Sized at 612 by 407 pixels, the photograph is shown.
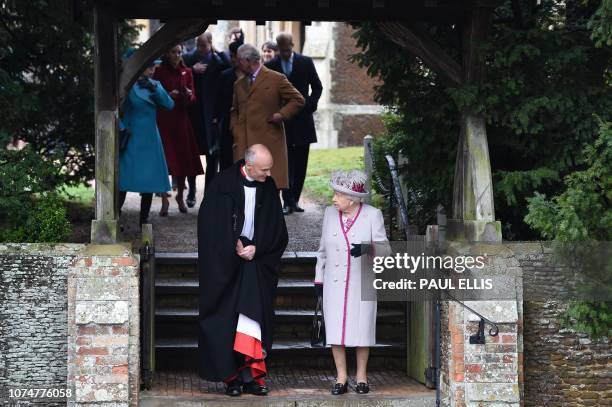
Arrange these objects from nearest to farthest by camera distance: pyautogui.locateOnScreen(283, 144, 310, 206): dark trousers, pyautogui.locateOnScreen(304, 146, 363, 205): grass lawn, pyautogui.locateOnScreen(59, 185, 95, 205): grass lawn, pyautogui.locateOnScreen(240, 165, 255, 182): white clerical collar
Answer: pyautogui.locateOnScreen(240, 165, 255, 182): white clerical collar → pyautogui.locateOnScreen(283, 144, 310, 206): dark trousers → pyautogui.locateOnScreen(59, 185, 95, 205): grass lawn → pyautogui.locateOnScreen(304, 146, 363, 205): grass lawn

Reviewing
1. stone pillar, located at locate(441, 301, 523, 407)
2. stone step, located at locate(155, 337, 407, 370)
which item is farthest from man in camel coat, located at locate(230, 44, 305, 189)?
stone pillar, located at locate(441, 301, 523, 407)

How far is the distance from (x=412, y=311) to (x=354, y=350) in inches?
28.7

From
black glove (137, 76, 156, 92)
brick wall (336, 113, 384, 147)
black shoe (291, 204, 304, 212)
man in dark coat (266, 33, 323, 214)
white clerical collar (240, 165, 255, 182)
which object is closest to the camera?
white clerical collar (240, 165, 255, 182)

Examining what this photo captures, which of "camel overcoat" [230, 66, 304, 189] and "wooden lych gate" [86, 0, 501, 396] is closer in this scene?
"wooden lych gate" [86, 0, 501, 396]

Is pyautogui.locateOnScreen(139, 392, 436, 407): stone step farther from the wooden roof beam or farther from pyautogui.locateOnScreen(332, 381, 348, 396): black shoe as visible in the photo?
the wooden roof beam

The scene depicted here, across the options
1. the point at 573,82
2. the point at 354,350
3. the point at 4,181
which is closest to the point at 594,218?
the point at 573,82

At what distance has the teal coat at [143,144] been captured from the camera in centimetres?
1251

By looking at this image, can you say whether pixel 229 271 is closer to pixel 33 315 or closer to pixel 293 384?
pixel 293 384

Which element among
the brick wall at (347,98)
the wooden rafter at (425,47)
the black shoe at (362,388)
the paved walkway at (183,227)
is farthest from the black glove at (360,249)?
the brick wall at (347,98)

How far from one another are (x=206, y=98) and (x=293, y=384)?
4.61 m

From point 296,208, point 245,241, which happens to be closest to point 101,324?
point 245,241

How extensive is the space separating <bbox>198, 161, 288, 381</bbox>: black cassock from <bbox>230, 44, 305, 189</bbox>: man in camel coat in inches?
98.6

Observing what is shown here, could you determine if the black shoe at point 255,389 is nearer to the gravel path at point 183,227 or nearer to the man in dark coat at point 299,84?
the gravel path at point 183,227

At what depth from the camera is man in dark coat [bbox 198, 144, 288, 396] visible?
9.64 m
